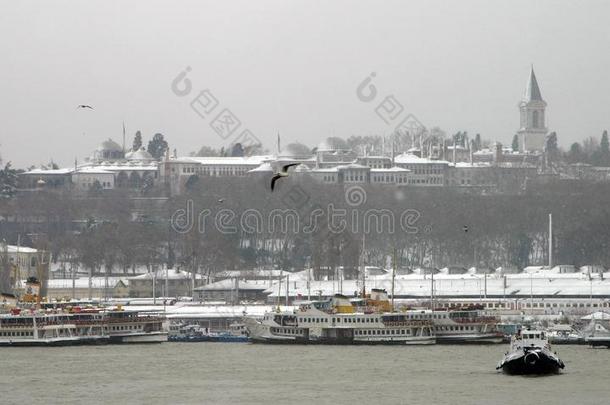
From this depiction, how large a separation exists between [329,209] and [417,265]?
57.1 feet

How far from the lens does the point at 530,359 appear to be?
234 ft

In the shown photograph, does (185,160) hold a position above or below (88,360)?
above

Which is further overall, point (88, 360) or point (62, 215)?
point (62, 215)

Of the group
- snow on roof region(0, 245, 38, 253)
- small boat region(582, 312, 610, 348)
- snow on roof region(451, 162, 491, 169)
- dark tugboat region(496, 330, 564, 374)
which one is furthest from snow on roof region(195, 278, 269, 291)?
snow on roof region(451, 162, 491, 169)

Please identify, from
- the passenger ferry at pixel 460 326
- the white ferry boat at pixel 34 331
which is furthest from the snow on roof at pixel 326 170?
the white ferry boat at pixel 34 331

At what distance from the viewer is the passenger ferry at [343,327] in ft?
282

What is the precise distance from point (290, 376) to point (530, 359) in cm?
628

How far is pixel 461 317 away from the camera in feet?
286

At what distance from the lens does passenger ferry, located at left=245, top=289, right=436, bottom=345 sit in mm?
85812

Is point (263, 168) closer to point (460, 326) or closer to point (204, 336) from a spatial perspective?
point (204, 336)

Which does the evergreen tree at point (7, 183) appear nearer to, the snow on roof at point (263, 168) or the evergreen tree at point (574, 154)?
the snow on roof at point (263, 168)

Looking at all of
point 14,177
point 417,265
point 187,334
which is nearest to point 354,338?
point 187,334

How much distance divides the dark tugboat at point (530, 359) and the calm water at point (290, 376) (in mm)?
442

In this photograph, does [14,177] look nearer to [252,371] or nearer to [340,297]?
[340,297]
